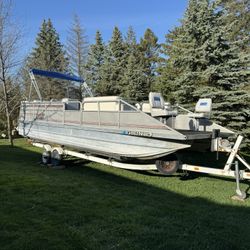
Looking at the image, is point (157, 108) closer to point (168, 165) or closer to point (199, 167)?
point (168, 165)

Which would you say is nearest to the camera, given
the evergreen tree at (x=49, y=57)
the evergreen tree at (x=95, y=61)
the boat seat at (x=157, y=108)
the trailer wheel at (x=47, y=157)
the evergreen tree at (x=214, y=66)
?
the boat seat at (x=157, y=108)

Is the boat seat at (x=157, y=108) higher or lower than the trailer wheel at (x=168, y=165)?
higher

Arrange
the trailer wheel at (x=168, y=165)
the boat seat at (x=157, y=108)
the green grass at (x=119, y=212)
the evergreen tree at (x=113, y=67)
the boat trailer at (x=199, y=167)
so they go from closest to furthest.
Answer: the green grass at (x=119, y=212) < the boat trailer at (x=199, y=167) < the trailer wheel at (x=168, y=165) < the boat seat at (x=157, y=108) < the evergreen tree at (x=113, y=67)

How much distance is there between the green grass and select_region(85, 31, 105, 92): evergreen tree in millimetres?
21099

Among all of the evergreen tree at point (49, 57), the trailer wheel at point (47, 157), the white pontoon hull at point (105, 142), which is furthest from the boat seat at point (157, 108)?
the evergreen tree at point (49, 57)

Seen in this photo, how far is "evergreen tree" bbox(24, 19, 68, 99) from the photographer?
24.0 m

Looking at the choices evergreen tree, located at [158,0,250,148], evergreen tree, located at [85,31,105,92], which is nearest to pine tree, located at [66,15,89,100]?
evergreen tree, located at [85,31,105,92]

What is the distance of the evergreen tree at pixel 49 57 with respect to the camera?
78.8 ft

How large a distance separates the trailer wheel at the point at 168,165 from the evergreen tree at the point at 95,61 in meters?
21.0

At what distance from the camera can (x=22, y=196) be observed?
519cm

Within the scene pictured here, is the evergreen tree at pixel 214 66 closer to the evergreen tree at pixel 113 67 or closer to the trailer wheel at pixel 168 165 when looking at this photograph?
the trailer wheel at pixel 168 165

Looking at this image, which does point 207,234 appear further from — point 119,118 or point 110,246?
point 119,118

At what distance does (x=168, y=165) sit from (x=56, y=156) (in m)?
3.15

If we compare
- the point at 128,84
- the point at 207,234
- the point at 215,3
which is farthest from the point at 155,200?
the point at 128,84
